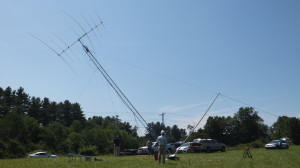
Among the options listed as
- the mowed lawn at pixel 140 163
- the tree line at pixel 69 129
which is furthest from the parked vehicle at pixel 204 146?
the mowed lawn at pixel 140 163

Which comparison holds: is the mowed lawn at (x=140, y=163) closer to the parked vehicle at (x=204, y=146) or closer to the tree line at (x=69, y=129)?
the tree line at (x=69, y=129)

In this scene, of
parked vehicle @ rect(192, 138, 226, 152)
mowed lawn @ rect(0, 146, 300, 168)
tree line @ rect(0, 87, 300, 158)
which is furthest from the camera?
tree line @ rect(0, 87, 300, 158)

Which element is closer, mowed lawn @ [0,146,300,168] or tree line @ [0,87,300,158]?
mowed lawn @ [0,146,300,168]

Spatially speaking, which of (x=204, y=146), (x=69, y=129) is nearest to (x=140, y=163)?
(x=204, y=146)

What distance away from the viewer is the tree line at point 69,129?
216ft

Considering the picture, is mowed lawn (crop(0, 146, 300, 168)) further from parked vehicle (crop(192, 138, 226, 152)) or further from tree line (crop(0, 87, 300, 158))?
parked vehicle (crop(192, 138, 226, 152))

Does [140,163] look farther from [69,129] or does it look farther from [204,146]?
[69,129]

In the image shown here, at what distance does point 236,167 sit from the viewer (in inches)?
658

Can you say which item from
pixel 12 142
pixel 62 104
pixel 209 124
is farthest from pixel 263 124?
pixel 12 142

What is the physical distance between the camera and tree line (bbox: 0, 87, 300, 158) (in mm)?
65881

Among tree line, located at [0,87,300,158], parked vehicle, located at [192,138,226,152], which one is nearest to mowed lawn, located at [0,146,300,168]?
tree line, located at [0,87,300,158]

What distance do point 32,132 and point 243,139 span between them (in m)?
88.3

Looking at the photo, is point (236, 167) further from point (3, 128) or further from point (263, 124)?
point (263, 124)

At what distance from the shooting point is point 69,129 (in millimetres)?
98062
